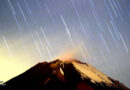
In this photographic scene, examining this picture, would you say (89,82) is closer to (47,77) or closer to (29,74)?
(47,77)

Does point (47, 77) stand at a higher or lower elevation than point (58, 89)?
higher

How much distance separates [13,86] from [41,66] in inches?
168

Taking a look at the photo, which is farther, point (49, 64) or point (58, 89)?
point (49, 64)

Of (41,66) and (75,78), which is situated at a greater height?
(41,66)

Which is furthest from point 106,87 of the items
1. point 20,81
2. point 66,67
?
point 20,81

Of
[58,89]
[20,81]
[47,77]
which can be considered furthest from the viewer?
[20,81]

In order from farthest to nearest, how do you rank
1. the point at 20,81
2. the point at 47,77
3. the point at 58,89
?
the point at 20,81 < the point at 47,77 < the point at 58,89

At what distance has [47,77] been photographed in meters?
19.6

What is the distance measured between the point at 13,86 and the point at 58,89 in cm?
605

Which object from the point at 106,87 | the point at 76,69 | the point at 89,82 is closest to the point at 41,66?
the point at 76,69

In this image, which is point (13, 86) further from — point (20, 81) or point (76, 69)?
point (76, 69)

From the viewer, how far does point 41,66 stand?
72.7 feet

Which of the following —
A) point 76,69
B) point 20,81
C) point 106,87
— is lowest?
point 106,87

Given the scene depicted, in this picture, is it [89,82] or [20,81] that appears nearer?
[89,82]
